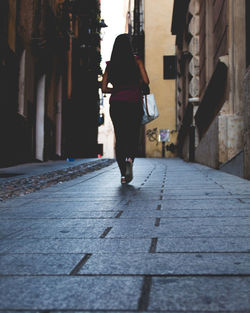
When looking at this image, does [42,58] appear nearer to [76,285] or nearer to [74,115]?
[74,115]

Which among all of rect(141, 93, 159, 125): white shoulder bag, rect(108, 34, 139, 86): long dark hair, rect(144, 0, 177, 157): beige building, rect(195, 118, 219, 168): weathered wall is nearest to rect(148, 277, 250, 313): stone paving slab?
rect(108, 34, 139, 86): long dark hair

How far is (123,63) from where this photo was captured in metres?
5.59

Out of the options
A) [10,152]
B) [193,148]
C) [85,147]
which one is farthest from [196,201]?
[85,147]

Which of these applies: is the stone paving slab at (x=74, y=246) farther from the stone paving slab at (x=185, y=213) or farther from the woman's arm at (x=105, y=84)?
the woman's arm at (x=105, y=84)

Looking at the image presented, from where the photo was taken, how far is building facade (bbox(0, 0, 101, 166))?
425 inches

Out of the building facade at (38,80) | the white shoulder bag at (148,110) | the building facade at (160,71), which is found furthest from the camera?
the building facade at (160,71)

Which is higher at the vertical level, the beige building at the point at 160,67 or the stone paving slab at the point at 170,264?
the beige building at the point at 160,67

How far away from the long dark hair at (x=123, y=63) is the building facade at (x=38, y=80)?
17.1 ft

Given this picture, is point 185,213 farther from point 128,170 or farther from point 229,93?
point 229,93

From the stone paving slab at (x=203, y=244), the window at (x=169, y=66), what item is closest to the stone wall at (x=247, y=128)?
the stone paving slab at (x=203, y=244)

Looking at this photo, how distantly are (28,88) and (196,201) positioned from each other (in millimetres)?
9715

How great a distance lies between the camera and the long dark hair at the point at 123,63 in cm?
559

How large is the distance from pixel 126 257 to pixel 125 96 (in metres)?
3.77

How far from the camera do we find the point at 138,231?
2666 millimetres
